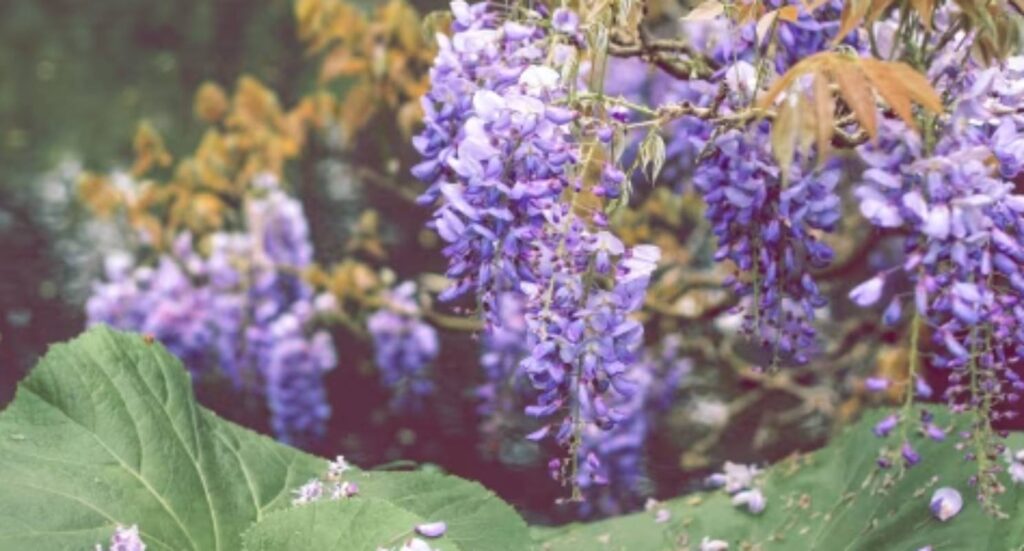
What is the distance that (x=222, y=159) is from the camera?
13.9ft

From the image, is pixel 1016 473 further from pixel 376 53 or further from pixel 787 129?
pixel 376 53

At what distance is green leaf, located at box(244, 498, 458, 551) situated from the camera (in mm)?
1767

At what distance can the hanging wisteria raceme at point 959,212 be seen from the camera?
156cm

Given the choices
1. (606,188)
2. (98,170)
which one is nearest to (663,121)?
(606,188)

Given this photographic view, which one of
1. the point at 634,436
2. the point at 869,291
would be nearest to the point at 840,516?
the point at 869,291

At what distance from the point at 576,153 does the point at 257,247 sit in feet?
8.20

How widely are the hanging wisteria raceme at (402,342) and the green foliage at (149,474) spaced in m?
1.70

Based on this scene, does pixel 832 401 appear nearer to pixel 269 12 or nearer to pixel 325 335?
pixel 325 335

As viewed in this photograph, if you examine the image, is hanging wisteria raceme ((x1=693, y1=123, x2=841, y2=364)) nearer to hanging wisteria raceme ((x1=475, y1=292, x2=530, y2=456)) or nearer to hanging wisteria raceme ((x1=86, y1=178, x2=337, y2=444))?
hanging wisteria raceme ((x1=475, y1=292, x2=530, y2=456))

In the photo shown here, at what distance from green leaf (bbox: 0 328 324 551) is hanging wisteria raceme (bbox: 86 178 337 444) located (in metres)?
1.59

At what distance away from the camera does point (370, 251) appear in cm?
422

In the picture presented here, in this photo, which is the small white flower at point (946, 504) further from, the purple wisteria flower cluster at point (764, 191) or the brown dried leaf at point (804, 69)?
the brown dried leaf at point (804, 69)

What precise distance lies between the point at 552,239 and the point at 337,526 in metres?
0.35

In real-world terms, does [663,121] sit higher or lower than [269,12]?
lower
